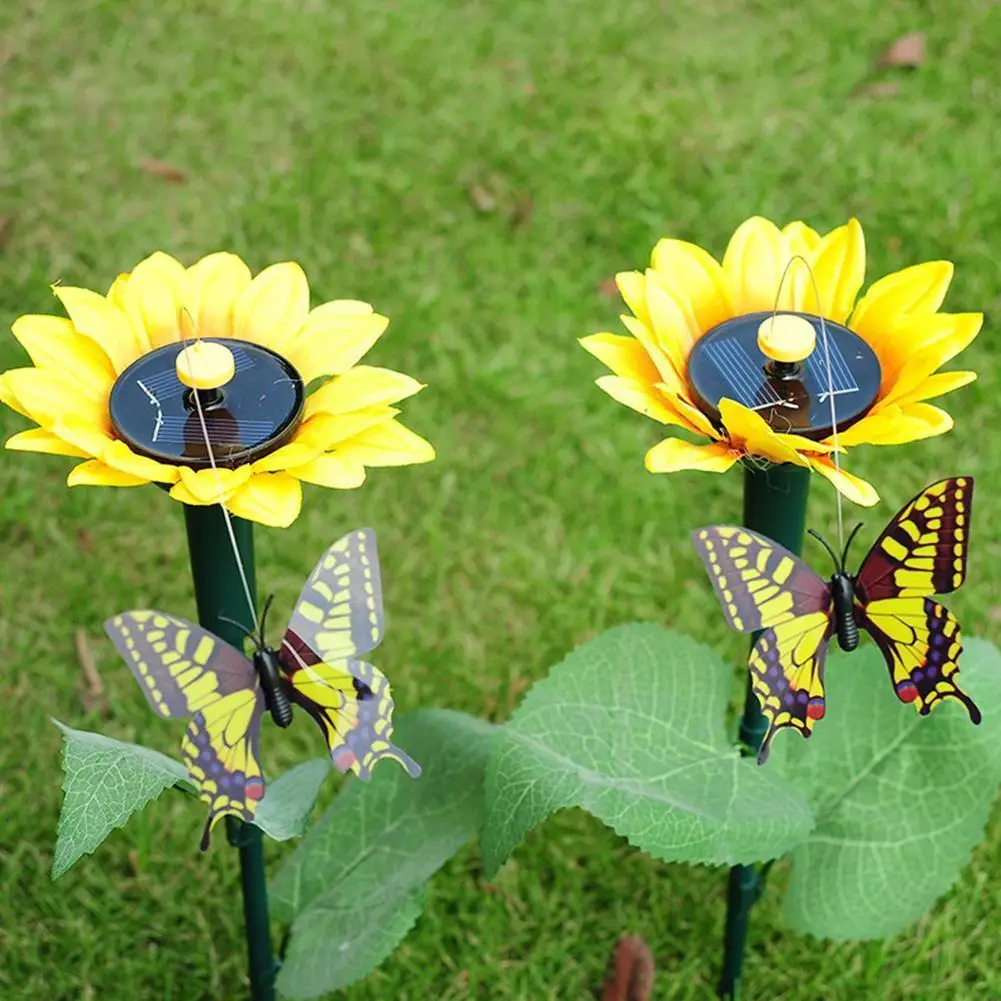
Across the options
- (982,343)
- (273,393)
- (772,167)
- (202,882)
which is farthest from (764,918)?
(772,167)

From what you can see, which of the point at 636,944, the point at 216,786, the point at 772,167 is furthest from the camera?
the point at 772,167

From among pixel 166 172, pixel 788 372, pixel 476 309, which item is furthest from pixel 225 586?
pixel 166 172

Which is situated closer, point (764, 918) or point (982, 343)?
point (764, 918)

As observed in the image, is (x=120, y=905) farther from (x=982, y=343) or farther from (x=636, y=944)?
(x=982, y=343)

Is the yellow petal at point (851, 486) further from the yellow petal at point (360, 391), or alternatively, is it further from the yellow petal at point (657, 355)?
the yellow petal at point (360, 391)

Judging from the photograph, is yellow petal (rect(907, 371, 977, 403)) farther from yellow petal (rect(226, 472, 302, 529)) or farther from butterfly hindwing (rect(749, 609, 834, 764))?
yellow petal (rect(226, 472, 302, 529))

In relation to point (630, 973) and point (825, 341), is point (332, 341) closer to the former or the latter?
point (825, 341)
